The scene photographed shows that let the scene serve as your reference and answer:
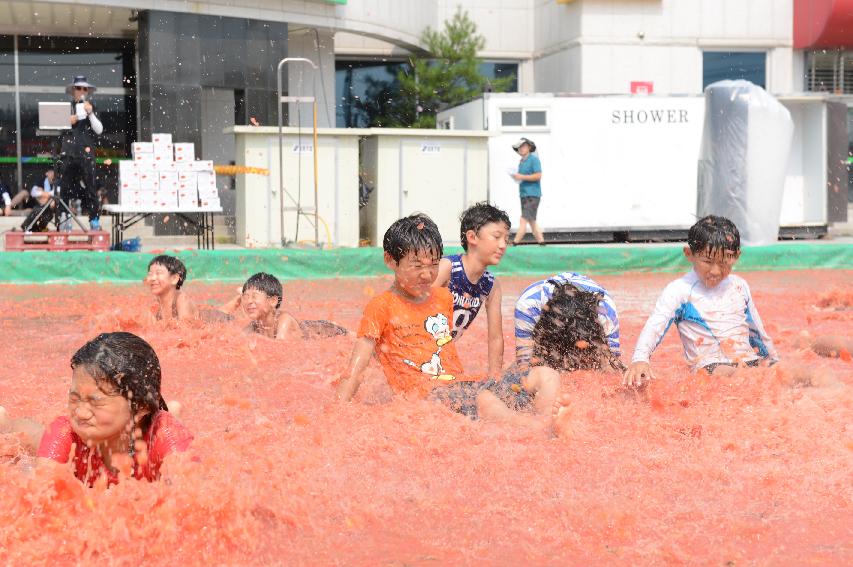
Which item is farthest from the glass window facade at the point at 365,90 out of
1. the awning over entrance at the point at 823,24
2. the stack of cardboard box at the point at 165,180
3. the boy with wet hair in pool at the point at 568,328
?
the boy with wet hair in pool at the point at 568,328

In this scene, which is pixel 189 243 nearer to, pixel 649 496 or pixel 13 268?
pixel 13 268

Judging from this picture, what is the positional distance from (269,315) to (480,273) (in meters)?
2.78

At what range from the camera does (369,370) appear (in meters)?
6.61

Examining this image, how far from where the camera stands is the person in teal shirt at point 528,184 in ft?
58.2

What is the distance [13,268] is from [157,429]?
987 centimetres

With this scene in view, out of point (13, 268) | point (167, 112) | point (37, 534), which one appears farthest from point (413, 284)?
point (167, 112)

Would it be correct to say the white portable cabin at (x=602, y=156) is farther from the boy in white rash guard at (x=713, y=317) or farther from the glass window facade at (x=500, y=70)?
the boy in white rash guard at (x=713, y=317)

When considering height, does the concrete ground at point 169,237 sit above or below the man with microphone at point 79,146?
below

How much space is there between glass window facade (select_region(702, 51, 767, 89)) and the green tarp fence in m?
12.3

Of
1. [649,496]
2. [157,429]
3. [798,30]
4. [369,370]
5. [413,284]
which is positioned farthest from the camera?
[798,30]

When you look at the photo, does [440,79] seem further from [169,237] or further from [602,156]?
[169,237]

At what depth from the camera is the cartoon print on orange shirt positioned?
5.17 meters

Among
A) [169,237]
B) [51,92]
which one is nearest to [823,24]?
[169,237]

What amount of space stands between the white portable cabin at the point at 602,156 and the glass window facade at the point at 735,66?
6346mm
